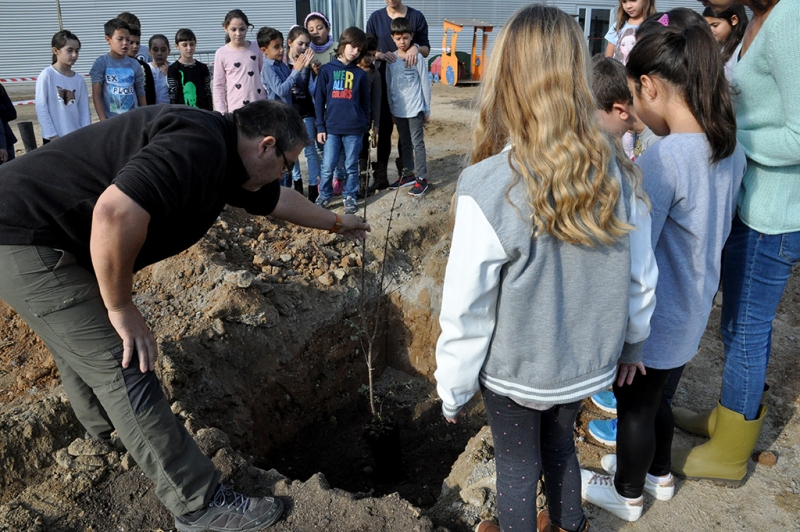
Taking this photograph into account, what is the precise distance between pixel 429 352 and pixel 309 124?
2.82 metres

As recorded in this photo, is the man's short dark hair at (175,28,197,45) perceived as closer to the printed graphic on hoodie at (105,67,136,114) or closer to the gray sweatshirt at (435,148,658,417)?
the printed graphic on hoodie at (105,67,136,114)

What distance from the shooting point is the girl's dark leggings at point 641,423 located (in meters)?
2.27

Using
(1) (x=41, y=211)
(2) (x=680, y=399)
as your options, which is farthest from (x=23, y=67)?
(2) (x=680, y=399)

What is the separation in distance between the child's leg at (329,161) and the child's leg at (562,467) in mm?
4153

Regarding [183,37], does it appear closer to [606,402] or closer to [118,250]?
[118,250]

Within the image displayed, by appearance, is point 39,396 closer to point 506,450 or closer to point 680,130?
point 506,450

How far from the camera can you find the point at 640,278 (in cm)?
187

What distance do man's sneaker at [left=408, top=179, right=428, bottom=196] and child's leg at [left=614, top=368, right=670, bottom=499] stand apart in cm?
399

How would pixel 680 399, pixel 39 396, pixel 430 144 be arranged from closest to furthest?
pixel 39 396
pixel 680 399
pixel 430 144

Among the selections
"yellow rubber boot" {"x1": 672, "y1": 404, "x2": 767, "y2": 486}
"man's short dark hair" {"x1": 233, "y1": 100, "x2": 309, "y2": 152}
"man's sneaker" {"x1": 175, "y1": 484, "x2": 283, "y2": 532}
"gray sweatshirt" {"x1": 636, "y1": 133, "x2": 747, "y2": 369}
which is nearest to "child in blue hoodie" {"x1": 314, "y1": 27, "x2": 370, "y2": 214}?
"man's short dark hair" {"x1": 233, "y1": 100, "x2": 309, "y2": 152}

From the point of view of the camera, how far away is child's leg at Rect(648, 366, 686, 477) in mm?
2457

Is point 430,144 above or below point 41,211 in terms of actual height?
below

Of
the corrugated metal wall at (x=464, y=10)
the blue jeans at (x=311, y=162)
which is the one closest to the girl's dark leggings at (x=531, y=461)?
the blue jeans at (x=311, y=162)

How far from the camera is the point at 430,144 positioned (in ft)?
28.1
